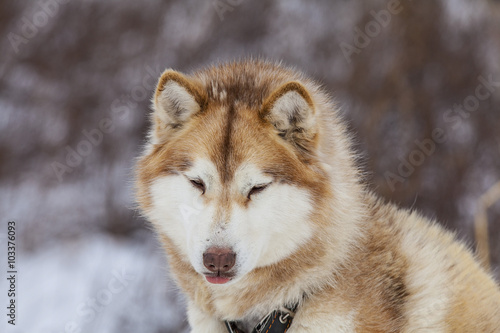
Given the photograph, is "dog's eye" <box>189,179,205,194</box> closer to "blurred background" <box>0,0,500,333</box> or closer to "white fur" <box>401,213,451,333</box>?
"white fur" <box>401,213,451,333</box>

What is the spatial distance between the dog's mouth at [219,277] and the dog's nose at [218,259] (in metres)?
0.04

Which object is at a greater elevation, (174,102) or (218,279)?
(174,102)

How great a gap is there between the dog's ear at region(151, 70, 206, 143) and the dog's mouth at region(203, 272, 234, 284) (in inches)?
32.9

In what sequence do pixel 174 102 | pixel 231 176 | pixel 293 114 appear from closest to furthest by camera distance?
1. pixel 231 176
2. pixel 293 114
3. pixel 174 102

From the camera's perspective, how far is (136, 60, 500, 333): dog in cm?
280

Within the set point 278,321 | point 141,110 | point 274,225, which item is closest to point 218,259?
point 274,225

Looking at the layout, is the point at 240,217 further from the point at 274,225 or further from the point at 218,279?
the point at 218,279

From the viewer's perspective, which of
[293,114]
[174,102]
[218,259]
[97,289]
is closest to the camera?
[218,259]

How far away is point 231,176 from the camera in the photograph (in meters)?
2.80

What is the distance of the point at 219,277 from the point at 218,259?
0.39 ft

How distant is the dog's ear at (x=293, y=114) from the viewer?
2.79 m

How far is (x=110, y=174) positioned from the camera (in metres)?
7.39

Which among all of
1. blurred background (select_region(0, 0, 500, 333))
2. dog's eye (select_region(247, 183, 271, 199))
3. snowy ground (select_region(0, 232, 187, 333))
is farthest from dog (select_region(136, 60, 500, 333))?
blurred background (select_region(0, 0, 500, 333))

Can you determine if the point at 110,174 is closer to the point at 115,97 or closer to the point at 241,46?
the point at 115,97
